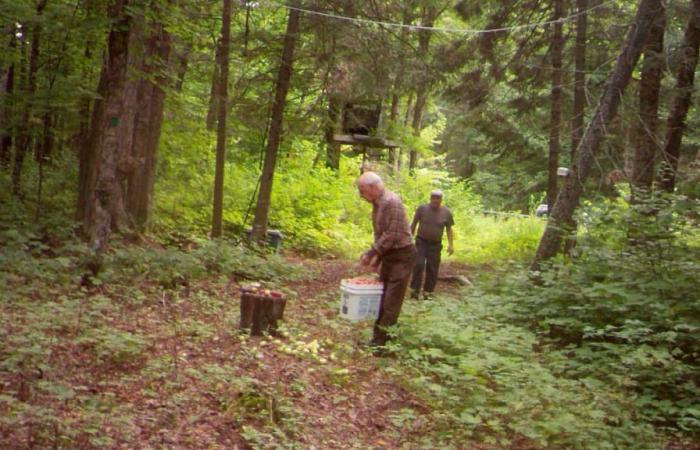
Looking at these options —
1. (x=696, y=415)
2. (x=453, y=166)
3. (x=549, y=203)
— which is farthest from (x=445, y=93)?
(x=453, y=166)

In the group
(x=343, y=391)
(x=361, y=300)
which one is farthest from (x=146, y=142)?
(x=343, y=391)

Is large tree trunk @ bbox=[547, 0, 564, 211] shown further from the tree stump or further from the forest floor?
the tree stump

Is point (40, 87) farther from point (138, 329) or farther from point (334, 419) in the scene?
point (334, 419)

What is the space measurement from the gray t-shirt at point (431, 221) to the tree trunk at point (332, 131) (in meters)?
6.68

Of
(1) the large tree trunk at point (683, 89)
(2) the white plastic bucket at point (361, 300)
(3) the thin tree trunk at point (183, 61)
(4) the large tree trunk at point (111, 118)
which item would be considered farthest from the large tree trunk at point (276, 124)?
(1) the large tree trunk at point (683, 89)

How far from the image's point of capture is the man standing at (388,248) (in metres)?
7.97

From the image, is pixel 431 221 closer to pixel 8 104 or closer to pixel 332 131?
pixel 8 104

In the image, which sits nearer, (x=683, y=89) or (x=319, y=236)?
(x=683, y=89)

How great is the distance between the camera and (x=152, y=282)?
33.0 feet

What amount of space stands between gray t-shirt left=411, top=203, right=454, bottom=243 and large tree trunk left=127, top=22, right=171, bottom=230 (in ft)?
17.5

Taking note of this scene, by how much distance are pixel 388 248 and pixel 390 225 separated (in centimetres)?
25

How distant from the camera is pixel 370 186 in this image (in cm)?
792

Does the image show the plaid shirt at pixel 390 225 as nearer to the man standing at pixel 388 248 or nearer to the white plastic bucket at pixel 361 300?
the man standing at pixel 388 248

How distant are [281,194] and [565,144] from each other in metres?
14.5
